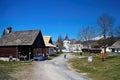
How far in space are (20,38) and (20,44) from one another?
3144mm

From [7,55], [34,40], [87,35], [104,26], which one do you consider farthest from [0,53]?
[87,35]

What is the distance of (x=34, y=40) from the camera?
4562cm

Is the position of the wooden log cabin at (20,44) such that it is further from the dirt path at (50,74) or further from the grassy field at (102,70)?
the dirt path at (50,74)

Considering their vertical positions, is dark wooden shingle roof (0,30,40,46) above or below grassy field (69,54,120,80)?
above

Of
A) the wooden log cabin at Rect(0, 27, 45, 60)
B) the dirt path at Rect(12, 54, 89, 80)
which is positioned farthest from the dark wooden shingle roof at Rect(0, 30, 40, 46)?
the dirt path at Rect(12, 54, 89, 80)

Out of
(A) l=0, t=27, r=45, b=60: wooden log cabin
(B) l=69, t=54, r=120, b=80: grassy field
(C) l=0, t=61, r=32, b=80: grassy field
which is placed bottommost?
(B) l=69, t=54, r=120, b=80: grassy field

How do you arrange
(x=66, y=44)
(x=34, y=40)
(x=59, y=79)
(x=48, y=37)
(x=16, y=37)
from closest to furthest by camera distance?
(x=59, y=79) < (x=34, y=40) < (x=16, y=37) < (x=48, y=37) < (x=66, y=44)

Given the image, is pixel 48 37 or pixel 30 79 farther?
pixel 48 37

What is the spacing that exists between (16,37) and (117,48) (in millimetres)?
60136

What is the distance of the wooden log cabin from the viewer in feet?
149

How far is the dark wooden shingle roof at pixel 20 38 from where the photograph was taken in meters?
45.7

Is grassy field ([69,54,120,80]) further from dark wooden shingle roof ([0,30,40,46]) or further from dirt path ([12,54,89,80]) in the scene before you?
dark wooden shingle roof ([0,30,40,46])

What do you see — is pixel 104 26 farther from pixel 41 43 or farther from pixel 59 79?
pixel 59 79

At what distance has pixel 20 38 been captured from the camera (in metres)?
47.9
